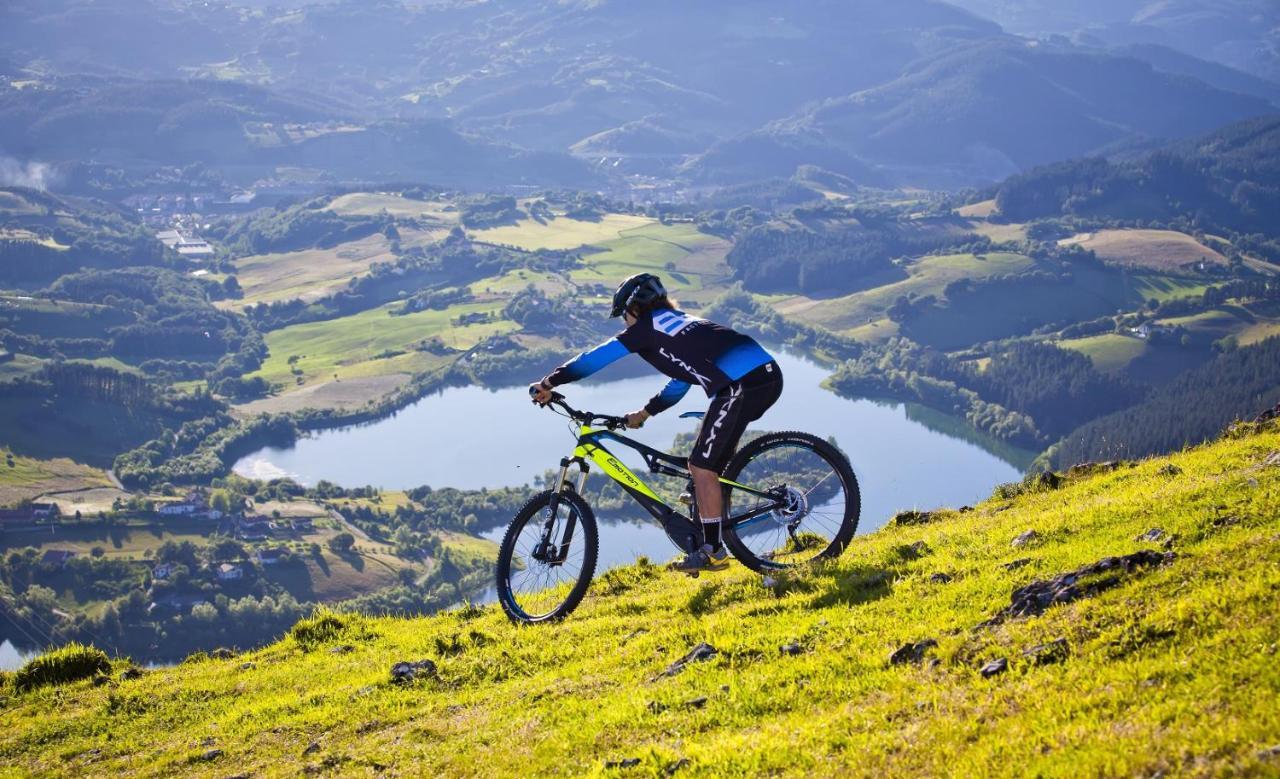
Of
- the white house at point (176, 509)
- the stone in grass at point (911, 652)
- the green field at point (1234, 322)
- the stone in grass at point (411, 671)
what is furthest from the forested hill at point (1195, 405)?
the stone in grass at point (911, 652)

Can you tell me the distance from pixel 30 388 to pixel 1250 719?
19024 centimetres

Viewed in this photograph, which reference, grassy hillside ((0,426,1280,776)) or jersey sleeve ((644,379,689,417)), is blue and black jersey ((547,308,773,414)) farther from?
grassy hillside ((0,426,1280,776))

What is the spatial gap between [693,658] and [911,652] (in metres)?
2.10

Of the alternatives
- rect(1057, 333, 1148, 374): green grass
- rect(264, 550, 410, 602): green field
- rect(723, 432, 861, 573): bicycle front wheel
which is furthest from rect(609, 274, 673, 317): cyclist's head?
rect(1057, 333, 1148, 374): green grass

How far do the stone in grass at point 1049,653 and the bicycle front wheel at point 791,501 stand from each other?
4.37m

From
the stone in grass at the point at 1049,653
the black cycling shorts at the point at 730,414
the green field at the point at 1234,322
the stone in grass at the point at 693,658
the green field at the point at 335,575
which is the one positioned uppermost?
the black cycling shorts at the point at 730,414

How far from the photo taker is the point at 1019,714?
23.0ft

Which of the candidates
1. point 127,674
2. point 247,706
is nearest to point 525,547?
point 247,706

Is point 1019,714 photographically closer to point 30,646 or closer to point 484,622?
point 484,622

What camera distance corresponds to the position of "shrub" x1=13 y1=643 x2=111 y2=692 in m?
13.5

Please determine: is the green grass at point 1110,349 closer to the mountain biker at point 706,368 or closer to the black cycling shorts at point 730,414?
the black cycling shorts at point 730,414

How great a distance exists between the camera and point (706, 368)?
1210 centimetres

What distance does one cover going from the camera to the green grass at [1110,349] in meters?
175

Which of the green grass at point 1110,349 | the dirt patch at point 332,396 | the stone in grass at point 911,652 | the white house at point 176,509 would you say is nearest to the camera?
the stone in grass at point 911,652
